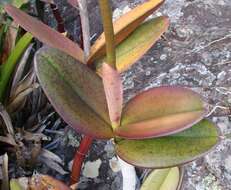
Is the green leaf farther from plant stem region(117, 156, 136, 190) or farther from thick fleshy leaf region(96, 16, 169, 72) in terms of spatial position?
plant stem region(117, 156, 136, 190)

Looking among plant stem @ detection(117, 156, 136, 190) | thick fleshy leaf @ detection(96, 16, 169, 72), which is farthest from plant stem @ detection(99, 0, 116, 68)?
plant stem @ detection(117, 156, 136, 190)

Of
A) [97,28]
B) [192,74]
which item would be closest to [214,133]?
[192,74]

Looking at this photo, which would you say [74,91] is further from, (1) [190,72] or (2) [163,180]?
(1) [190,72]

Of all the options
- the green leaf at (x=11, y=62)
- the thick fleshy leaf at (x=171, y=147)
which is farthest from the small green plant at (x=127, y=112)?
the green leaf at (x=11, y=62)

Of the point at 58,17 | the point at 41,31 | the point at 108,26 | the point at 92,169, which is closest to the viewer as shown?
the point at 108,26

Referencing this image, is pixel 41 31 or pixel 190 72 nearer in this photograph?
pixel 41 31

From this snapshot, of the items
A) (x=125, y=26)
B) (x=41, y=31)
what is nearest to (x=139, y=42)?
(x=125, y=26)

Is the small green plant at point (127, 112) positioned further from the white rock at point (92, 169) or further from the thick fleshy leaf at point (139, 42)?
the white rock at point (92, 169)
